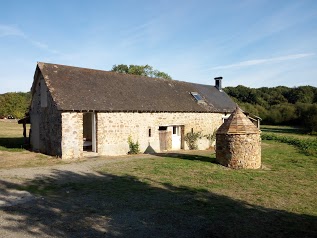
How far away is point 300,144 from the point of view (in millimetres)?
26594

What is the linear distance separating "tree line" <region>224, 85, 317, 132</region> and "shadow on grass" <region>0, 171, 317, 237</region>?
40899 millimetres

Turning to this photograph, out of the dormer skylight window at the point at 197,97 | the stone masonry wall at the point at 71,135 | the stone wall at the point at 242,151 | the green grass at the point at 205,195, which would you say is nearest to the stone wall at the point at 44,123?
the stone masonry wall at the point at 71,135

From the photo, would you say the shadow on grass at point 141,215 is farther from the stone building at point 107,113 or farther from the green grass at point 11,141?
the green grass at point 11,141

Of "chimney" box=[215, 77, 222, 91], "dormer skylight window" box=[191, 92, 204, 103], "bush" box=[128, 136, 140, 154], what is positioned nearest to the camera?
"bush" box=[128, 136, 140, 154]

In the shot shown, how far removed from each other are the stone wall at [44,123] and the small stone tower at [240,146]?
372 inches

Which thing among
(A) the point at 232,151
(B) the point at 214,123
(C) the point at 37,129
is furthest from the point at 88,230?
(B) the point at 214,123

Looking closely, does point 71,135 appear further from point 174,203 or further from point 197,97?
point 197,97

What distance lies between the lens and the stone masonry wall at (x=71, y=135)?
16234 mm

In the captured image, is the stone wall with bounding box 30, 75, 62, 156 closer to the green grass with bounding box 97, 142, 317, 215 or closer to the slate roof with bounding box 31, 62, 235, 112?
the slate roof with bounding box 31, 62, 235, 112

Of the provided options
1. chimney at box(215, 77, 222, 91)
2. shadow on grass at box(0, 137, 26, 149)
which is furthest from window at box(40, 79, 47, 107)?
chimney at box(215, 77, 222, 91)

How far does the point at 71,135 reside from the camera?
16.5m

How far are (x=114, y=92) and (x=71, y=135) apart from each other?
4822 millimetres

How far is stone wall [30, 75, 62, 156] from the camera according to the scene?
55.6 feet

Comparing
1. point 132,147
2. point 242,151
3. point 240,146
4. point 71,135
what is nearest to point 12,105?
point 132,147
